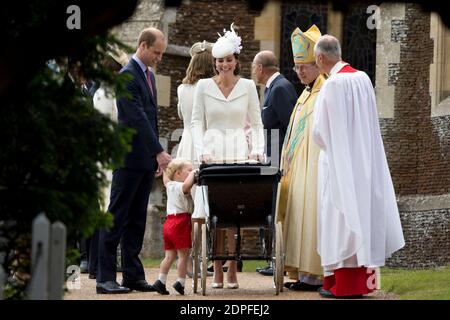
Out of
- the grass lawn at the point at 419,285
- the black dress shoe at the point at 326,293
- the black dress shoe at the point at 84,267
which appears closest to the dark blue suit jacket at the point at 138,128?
the black dress shoe at the point at 326,293

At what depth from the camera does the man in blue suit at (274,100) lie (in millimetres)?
14445

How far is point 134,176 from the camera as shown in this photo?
11.9m

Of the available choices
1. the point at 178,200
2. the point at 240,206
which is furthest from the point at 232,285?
the point at 240,206

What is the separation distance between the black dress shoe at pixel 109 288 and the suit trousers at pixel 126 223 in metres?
0.05

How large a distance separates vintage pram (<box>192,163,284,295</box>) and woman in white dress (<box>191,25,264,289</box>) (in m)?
0.56

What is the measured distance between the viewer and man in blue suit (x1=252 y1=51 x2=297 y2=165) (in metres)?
14.4

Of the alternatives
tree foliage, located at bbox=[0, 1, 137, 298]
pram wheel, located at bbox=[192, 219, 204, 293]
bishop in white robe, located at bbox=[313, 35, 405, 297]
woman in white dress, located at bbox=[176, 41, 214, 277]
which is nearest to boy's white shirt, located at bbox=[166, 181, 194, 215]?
pram wheel, located at bbox=[192, 219, 204, 293]

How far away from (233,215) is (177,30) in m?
9.30

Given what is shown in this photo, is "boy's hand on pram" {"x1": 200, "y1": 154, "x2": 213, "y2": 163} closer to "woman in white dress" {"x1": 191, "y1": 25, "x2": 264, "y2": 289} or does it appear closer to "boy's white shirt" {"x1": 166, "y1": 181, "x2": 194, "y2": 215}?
"woman in white dress" {"x1": 191, "y1": 25, "x2": 264, "y2": 289}

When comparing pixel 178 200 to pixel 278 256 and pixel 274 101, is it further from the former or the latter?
pixel 274 101

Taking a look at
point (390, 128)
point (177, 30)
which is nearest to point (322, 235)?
point (390, 128)

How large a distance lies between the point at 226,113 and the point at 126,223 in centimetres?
142

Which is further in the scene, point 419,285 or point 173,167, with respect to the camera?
point 173,167
